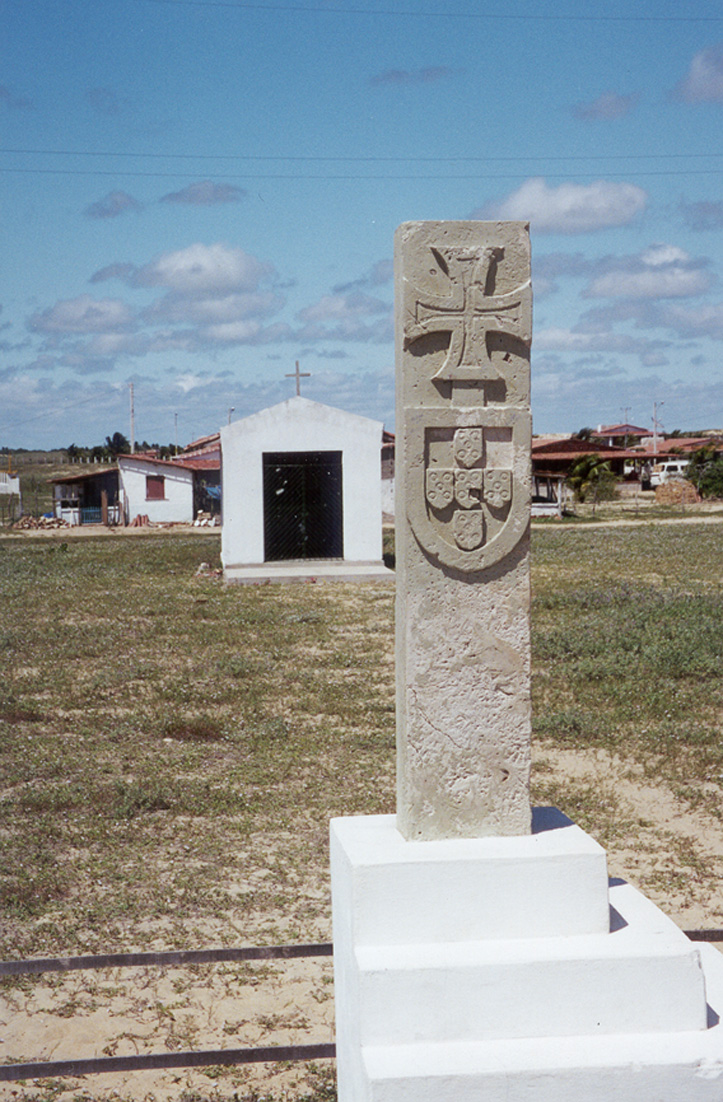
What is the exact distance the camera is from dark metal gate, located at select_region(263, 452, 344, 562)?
70.0 feet

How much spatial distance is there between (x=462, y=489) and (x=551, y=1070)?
1.87 metres

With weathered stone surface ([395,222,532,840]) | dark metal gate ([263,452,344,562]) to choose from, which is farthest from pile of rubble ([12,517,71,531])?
weathered stone surface ([395,222,532,840])

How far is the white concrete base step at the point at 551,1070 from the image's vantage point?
3.07 m

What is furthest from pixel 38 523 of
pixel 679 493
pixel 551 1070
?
pixel 551 1070

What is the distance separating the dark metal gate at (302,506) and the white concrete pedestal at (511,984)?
57.7 ft

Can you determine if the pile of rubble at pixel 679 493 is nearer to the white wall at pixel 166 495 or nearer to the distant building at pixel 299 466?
the white wall at pixel 166 495

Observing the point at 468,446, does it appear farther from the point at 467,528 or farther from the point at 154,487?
the point at 154,487

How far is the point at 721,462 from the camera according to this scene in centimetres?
4850

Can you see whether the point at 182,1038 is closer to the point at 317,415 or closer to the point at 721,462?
the point at 317,415

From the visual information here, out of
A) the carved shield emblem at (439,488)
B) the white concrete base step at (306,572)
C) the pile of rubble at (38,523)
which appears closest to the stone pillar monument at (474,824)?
the carved shield emblem at (439,488)

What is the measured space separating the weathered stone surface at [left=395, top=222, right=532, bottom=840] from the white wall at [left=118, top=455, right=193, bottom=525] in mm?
39645

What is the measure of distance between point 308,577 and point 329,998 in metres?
15.4

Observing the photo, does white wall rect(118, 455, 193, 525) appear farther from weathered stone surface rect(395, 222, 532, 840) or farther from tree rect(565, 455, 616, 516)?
weathered stone surface rect(395, 222, 532, 840)

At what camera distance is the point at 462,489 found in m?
3.65
